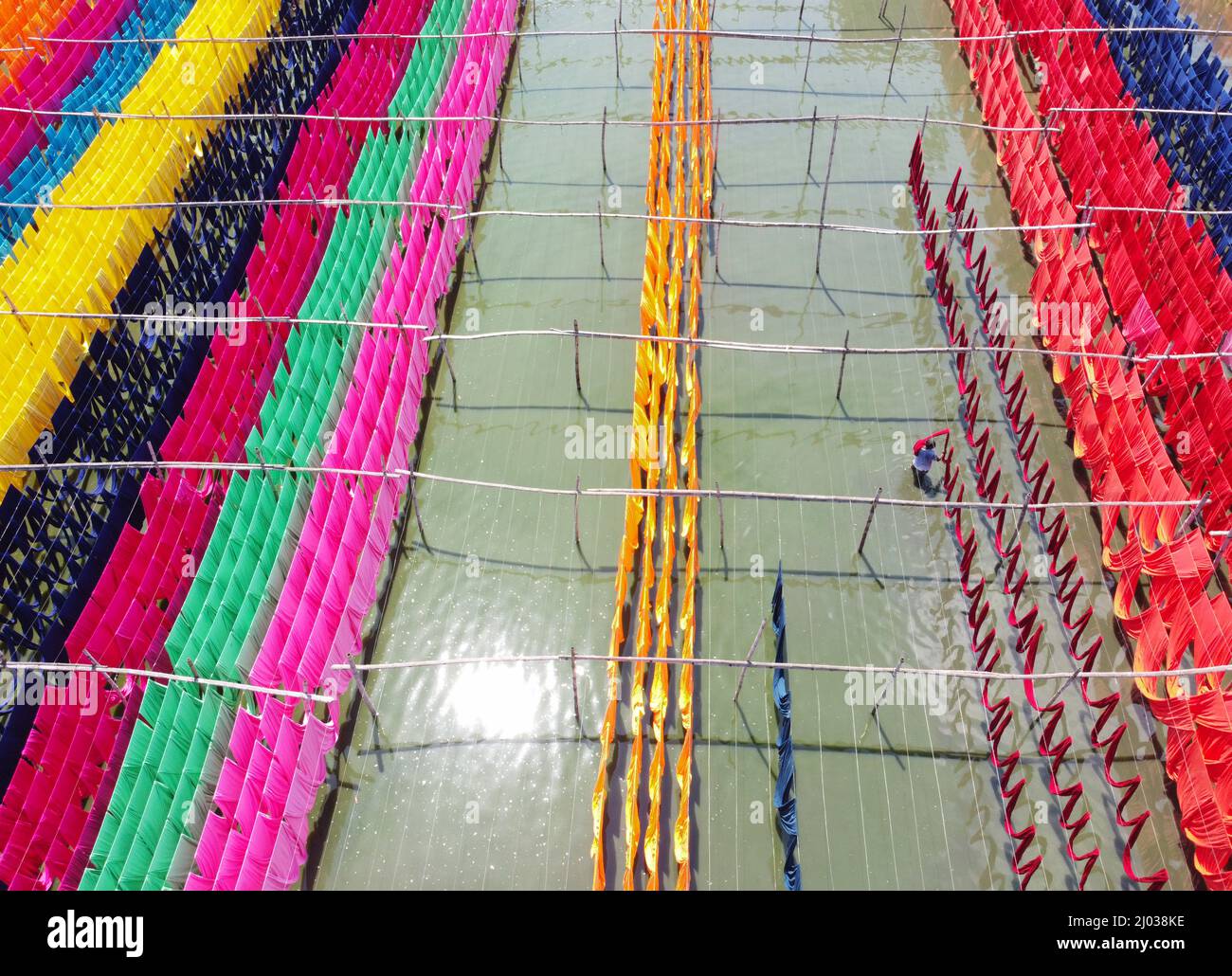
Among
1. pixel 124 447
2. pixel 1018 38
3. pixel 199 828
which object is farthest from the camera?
pixel 1018 38

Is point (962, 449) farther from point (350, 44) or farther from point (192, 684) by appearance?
point (350, 44)

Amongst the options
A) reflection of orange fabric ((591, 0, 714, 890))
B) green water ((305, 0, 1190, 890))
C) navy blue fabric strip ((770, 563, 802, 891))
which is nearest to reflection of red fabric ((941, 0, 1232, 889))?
green water ((305, 0, 1190, 890))

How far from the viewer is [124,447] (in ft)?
66.6

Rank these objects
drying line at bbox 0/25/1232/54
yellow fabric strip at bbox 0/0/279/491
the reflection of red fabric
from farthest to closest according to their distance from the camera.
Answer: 1. drying line at bbox 0/25/1232/54
2. yellow fabric strip at bbox 0/0/279/491
3. the reflection of red fabric

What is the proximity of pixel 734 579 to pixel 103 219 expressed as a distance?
16969 mm

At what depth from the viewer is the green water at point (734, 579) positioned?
15.8 metres

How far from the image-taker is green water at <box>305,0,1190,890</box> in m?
15.8

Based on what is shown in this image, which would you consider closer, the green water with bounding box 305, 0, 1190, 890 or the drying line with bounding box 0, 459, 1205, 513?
the green water with bounding box 305, 0, 1190, 890

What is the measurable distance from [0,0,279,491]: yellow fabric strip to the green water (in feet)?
25.0

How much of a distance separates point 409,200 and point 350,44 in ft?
25.2

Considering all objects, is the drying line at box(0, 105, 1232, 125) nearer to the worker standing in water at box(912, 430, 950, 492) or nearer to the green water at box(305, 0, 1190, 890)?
the green water at box(305, 0, 1190, 890)

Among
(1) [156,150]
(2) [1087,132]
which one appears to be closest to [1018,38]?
(2) [1087,132]

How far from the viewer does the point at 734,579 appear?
18812mm

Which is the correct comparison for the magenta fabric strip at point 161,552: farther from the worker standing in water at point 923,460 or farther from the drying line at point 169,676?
the worker standing in water at point 923,460
